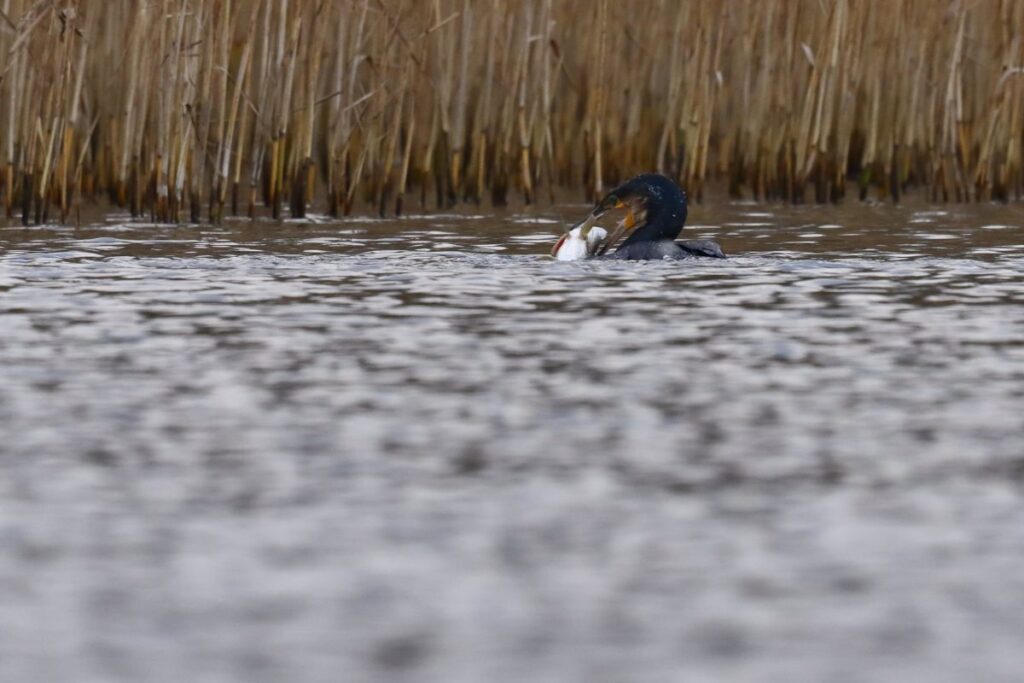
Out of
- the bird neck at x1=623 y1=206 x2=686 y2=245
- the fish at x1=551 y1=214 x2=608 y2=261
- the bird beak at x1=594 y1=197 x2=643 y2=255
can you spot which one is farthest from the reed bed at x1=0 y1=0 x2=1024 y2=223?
the bird neck at x1=623 y1=206 x2=686 y2=245

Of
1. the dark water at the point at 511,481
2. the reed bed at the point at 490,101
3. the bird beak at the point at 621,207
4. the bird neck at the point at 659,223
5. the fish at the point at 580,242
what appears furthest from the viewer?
the reed bed at the point at 490,101

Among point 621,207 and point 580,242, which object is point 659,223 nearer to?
point 621,207

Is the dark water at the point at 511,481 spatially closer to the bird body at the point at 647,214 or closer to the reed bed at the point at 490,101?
the bird body at the point at 647,214

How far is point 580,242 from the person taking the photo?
1088cm

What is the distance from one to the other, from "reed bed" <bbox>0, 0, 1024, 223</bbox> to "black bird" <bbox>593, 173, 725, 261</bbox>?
201cm

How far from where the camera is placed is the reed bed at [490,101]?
40.6 ft

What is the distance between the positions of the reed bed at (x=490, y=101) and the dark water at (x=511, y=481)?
314 centimetres

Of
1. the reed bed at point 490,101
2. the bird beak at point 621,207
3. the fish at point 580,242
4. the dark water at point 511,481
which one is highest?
the reed bed at point 490,101

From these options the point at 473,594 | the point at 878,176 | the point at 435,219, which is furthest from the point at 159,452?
the point at 878,176

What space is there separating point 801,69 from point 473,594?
1174 cm

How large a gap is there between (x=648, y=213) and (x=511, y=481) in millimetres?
6333

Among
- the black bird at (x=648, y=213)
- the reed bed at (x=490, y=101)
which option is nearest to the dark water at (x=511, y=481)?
the black bird at (x=648, y=213)

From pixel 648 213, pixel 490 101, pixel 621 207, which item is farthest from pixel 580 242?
pixel 490 101

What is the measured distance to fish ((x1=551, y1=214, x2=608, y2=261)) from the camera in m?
10.8
